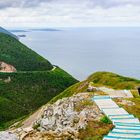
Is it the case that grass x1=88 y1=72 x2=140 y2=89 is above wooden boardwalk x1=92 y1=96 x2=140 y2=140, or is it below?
below

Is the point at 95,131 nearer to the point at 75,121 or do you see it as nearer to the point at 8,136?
the point at 75,121

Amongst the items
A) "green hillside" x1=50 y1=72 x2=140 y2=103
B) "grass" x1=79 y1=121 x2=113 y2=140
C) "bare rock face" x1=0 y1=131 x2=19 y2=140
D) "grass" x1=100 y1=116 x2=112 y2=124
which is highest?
"grass" x1=100 y1=116 x2=112 y2=124

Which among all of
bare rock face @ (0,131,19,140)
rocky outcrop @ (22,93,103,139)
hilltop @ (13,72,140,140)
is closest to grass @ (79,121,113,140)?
hilltop @ (13,72,140,140)

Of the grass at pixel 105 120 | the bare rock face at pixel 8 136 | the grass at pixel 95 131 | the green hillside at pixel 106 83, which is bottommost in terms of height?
the green hillside at pixel 106 83

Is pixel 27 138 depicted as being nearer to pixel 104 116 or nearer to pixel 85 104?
pixel 104 116

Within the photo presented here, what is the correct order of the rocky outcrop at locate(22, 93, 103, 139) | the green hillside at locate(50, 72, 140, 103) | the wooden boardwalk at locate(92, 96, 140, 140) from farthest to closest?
the green hillside at locate(50, 72, 140, 103)
the rocky outcrop at locate(22, 93, 103, 139)
the wooden boardwalk at locate(92, 96, 140, 140)

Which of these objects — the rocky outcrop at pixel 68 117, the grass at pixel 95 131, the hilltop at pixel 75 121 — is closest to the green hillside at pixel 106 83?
the hilltop at pixel 75 121

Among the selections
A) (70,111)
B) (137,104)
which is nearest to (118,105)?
(137,104)

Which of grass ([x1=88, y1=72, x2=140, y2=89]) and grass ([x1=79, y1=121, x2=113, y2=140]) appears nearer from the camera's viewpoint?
grass ([x1=79, y1=121, x2=113, y2=140])

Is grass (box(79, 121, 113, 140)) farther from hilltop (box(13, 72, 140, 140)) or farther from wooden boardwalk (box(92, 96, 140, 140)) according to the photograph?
wooden boardwalk (box(92, 96, 140, 140))

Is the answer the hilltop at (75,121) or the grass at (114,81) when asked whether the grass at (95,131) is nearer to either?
the hilltop at (75,121)
